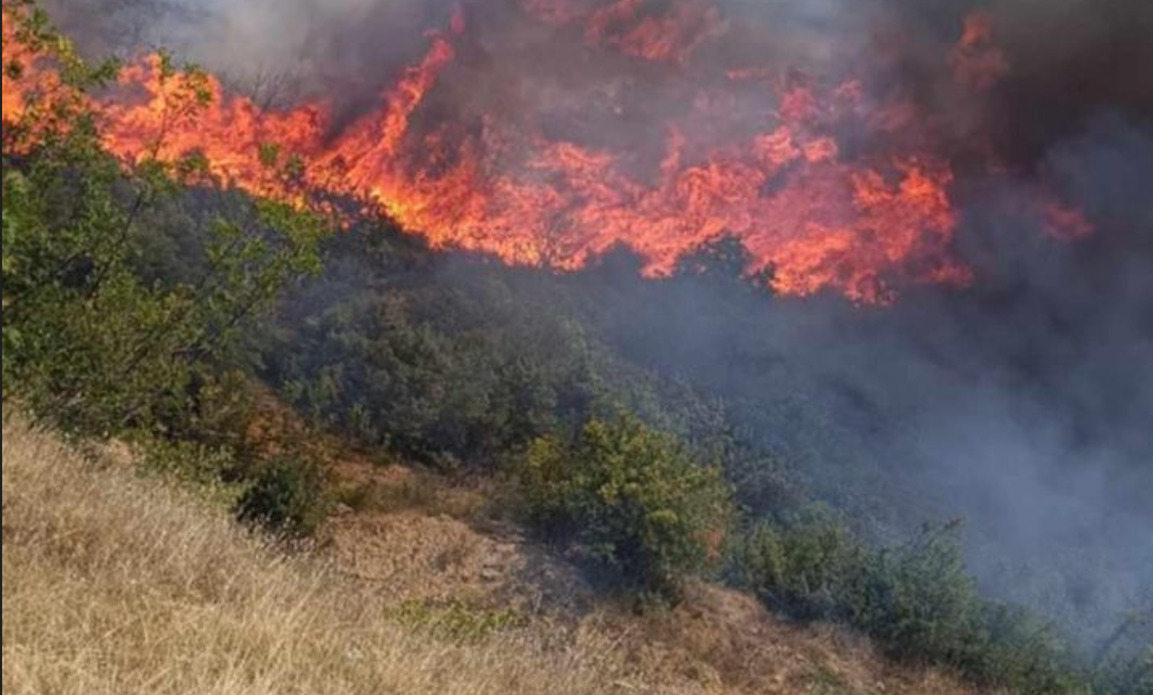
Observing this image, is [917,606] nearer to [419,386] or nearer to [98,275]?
[419,386]

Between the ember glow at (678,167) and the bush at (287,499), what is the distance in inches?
507

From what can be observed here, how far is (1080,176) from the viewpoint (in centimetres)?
2611

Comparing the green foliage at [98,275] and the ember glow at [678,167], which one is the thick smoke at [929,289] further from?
the green foliage at [98,275]

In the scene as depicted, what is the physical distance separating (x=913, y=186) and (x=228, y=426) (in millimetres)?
20867

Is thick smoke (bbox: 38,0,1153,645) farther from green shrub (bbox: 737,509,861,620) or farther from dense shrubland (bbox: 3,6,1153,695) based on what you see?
green shrub (bbox: 737,509,861,620)

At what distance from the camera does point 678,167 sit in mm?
27891

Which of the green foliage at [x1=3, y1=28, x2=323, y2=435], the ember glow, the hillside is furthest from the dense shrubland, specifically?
the ember glow

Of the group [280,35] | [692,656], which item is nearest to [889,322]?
[692,656]

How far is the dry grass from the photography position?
3.94m

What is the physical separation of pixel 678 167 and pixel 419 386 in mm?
12913

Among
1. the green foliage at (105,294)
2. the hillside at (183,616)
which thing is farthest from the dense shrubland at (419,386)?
the hillside at (183,616)

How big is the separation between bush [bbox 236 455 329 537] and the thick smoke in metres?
10.8

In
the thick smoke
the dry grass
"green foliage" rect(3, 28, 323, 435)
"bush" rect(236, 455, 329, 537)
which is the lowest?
"bush" rect(236, 455, 329, 537)

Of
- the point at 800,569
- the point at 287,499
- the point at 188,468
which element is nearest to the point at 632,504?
the point at 800,569
